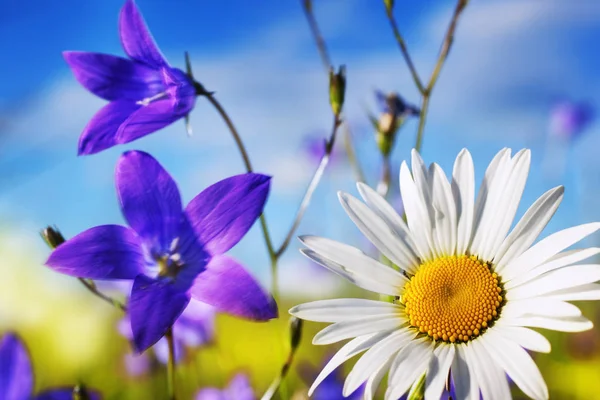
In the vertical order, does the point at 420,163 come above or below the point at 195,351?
above

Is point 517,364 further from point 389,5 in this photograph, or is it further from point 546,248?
point 389,5

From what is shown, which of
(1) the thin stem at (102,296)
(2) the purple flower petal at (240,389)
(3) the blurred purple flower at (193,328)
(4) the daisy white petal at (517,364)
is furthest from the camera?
(3) the blurred purple flower at (193,328)

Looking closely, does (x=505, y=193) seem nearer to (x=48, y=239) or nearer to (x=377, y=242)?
(x=377, y=242)

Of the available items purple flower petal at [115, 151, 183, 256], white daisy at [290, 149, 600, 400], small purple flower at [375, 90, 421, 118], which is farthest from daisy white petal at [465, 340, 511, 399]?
small purple flower at [375, 90, 421, 118]

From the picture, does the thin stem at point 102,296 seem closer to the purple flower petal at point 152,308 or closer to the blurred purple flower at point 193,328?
the purple flower petal at point 152,308

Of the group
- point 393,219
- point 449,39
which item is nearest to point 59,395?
point 393,219

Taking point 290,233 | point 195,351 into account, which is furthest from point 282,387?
point 195,351

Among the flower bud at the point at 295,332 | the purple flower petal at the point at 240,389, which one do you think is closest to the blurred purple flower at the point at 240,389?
the purple flower petal at the point at 240,389

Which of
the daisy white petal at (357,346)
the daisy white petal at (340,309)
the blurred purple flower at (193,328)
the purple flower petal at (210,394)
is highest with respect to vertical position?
the daisy white petal at (340,309)
